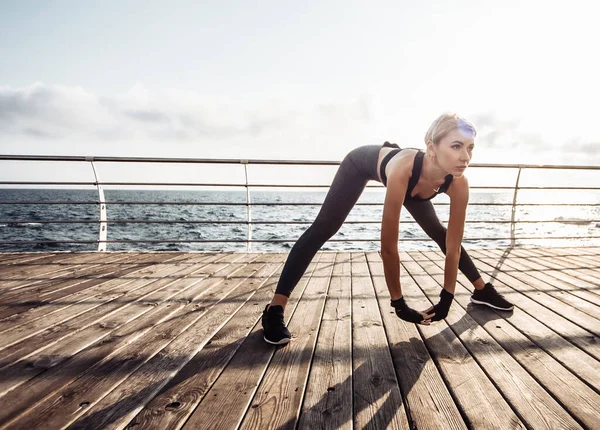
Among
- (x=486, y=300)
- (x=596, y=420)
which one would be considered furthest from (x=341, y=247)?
(x=596, y=420)

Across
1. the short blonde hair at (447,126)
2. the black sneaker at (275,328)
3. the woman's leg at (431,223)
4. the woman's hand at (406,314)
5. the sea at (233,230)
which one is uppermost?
the short blonde hair at (447,126)

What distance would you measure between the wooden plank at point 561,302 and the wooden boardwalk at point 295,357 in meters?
0.02

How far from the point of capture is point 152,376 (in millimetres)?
1469

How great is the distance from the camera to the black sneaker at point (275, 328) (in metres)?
1.78

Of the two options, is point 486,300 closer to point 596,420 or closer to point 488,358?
point 488,358

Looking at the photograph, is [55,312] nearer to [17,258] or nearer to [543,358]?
[17,258]

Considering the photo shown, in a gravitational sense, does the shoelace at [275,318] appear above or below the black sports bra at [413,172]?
below

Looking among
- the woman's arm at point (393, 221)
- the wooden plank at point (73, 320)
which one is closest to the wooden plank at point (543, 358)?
the woman's arm at point (393, 221)

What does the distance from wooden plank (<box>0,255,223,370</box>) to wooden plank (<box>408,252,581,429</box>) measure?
2012 millimetres

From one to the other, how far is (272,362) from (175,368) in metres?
0.42

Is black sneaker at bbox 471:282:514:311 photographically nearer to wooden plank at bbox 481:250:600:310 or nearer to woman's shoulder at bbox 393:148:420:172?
wooden plank at bbox 481:250:600:310

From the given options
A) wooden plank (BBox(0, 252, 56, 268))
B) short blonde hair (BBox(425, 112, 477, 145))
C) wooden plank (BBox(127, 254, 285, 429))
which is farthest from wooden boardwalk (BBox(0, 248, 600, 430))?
short blonde hair (BBox(425, 112, 477, 145))

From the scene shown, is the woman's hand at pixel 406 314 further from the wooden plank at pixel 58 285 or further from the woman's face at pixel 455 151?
the wooden plank at pixel 58 285

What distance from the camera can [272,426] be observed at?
3.78ft
